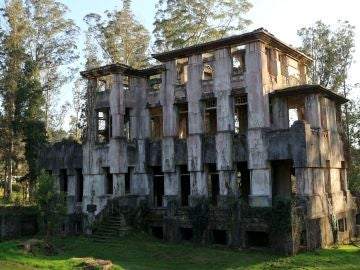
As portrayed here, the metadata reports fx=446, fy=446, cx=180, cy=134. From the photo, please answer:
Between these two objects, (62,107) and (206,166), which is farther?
(62,107)

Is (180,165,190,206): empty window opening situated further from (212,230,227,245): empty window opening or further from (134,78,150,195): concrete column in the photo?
(212,230,227,245): empty window opening

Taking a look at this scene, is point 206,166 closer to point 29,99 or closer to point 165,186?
point 165,186

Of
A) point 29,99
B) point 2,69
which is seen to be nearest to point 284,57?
point 29,99

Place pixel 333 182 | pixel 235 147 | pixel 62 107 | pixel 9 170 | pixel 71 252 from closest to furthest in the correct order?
1. pixel 71 252
2. pixel 235 147
3. pixel 333 182
4. pixel 9 170
5. pixel 62 107

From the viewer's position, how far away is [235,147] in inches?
925

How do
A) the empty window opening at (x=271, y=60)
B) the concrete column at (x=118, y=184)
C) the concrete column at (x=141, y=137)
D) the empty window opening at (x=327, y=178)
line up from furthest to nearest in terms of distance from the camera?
the concrete column at (x=141, y=137) → the concrete column at (x=118, y=184) → the empty window opening at (x=327, y=178) → the empty window opening at (x=271, y=60)

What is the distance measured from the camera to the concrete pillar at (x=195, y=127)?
24.6m

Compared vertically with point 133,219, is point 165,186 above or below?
above

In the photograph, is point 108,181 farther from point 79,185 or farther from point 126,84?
point 126,84

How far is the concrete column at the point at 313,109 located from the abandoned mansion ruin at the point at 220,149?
52 mm

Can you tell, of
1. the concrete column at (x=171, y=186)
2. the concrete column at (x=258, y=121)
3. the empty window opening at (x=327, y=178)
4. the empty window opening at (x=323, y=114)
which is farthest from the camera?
the concrete column at (x=171, y=186)

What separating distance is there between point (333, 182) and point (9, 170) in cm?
2385

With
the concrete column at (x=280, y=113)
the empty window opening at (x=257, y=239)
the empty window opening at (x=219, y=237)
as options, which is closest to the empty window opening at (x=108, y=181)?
the empty window opening at (x=219, y=237)

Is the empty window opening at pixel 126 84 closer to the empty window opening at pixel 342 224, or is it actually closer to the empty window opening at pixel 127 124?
the empty window opening at pixel 127 124
